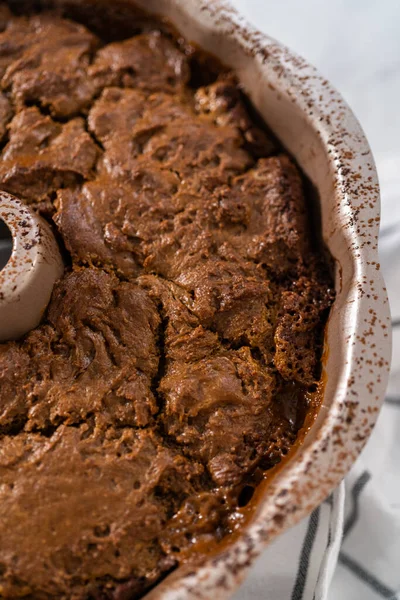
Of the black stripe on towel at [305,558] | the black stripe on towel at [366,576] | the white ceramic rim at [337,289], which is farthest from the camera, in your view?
the black stripe on towel at [366,576]

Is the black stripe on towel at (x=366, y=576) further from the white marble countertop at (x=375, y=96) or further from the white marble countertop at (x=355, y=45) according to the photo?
the white marble countertop at (x=355, y=45)

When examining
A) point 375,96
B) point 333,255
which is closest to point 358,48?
point 375,96

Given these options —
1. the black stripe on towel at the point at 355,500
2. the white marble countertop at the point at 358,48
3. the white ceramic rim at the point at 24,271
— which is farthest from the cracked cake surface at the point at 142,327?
the white marble countertop at the point at 358,48

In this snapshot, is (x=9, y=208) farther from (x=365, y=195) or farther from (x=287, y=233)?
(x=365, y=195)

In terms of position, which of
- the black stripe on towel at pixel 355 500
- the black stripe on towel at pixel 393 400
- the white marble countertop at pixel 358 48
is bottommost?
the black stripe on towel at pixel 355 500

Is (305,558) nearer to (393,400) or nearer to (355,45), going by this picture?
(393,400)

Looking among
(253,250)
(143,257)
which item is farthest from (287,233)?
(143,257)

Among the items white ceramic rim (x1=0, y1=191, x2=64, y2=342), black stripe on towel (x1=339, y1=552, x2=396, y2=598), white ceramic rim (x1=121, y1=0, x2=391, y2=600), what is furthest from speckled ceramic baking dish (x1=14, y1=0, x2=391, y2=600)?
black stripe on towel (x1=339, y1=552, x2=396, y2=598)

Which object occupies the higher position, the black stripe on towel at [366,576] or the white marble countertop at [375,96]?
the white marble countertop at [375,96]
